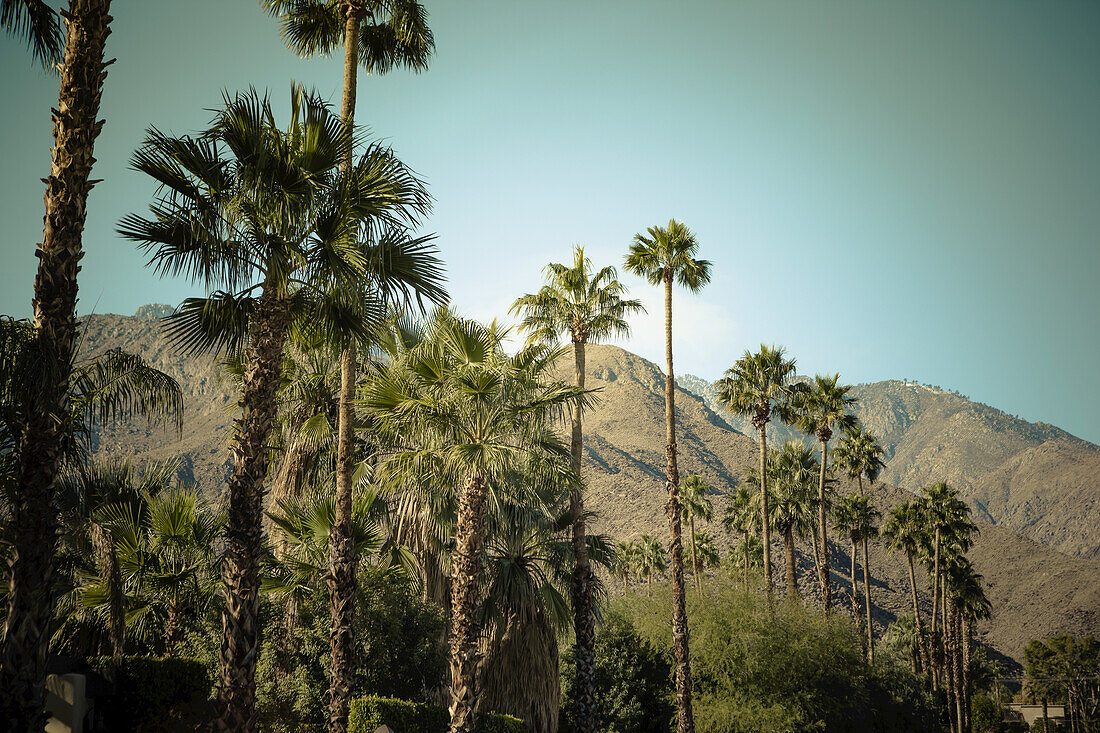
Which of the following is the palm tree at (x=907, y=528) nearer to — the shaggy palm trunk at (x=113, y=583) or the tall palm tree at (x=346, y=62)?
the tall palm tree at (x=346, y=62)

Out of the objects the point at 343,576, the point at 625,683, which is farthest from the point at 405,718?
the point at 625,683

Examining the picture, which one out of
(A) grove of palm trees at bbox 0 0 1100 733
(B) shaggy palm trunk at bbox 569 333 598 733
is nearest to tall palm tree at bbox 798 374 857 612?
(A) grove of palm trees at bbox 0 0 1100 733

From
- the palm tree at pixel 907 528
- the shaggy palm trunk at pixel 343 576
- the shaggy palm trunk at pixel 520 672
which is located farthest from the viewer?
the palm tree at pixel 907 528

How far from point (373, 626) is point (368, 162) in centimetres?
955

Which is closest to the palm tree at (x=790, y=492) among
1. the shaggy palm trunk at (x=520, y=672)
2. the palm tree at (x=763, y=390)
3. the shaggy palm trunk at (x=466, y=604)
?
the palm tree at (x=763, y=390)

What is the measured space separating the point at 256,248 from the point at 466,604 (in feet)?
23.2

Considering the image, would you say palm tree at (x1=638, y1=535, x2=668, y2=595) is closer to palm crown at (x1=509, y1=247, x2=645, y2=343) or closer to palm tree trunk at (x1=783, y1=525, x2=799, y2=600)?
palm tree trunk at (x1=783, y1=525, x2=799, y2=600)

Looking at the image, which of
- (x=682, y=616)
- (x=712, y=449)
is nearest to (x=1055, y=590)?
(x=712, y=449)

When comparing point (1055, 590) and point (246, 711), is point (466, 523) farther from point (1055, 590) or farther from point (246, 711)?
point (1055, 590)

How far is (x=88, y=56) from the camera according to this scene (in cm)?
820

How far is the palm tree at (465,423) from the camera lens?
1305cm

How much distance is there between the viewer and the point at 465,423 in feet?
46.4

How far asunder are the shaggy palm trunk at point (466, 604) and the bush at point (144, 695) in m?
4.79

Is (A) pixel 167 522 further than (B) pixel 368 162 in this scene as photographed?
Yes
